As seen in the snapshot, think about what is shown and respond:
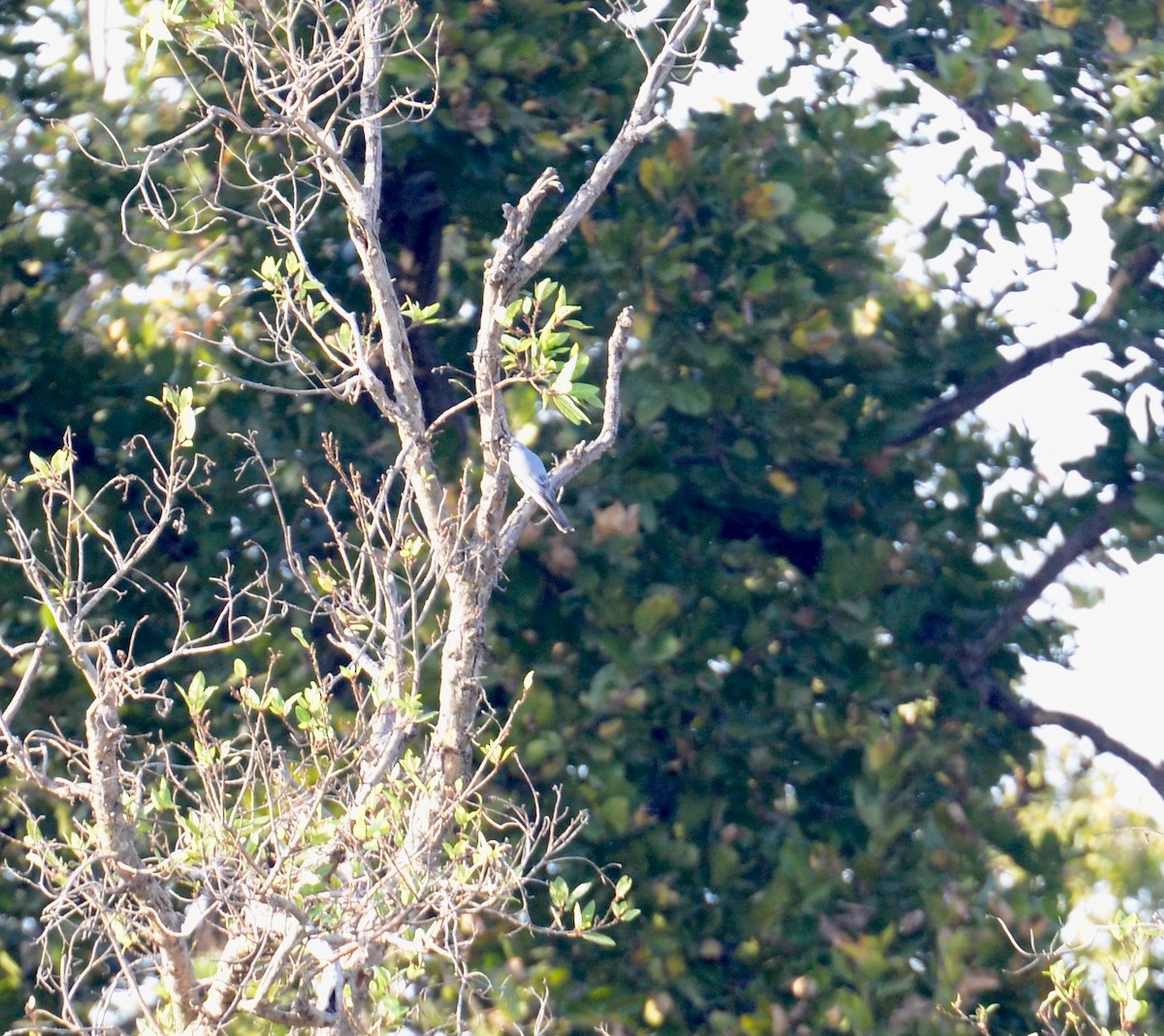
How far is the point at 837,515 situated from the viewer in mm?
5125

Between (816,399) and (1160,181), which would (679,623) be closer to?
(816,399)

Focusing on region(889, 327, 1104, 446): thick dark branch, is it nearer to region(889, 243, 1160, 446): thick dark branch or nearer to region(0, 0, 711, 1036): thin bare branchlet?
region(889, 243, 1160, 446): thick dark branch

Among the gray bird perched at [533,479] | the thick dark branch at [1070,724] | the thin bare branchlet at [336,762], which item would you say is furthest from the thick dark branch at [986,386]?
the thin bare branchlet at [336,762]

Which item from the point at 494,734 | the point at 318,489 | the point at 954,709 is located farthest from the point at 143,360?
the point at 954,709

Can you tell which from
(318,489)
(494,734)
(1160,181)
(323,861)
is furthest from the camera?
(1160,181)

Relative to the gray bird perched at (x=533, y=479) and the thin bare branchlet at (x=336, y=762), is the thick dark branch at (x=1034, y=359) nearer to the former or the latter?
the gray bird perched at (x=533, y=479)

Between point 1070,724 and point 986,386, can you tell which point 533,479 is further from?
point 1070,724

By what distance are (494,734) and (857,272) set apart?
2.04 metres

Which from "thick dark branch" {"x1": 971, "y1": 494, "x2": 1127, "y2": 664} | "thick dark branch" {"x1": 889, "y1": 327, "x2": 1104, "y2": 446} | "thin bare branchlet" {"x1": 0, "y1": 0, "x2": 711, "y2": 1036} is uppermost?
"thin bare branchlet" {"x1": 0, "y1": 0, "x2": 711, "y2": 1036}

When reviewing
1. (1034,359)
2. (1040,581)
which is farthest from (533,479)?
(1034,359)

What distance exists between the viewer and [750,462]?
16.6ft

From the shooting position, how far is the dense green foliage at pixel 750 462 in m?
4.43

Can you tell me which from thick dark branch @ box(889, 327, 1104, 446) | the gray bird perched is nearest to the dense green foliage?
thick dark branch @ box(889, 327, 1104, 446)

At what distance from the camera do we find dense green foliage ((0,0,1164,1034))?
4.43 meters
